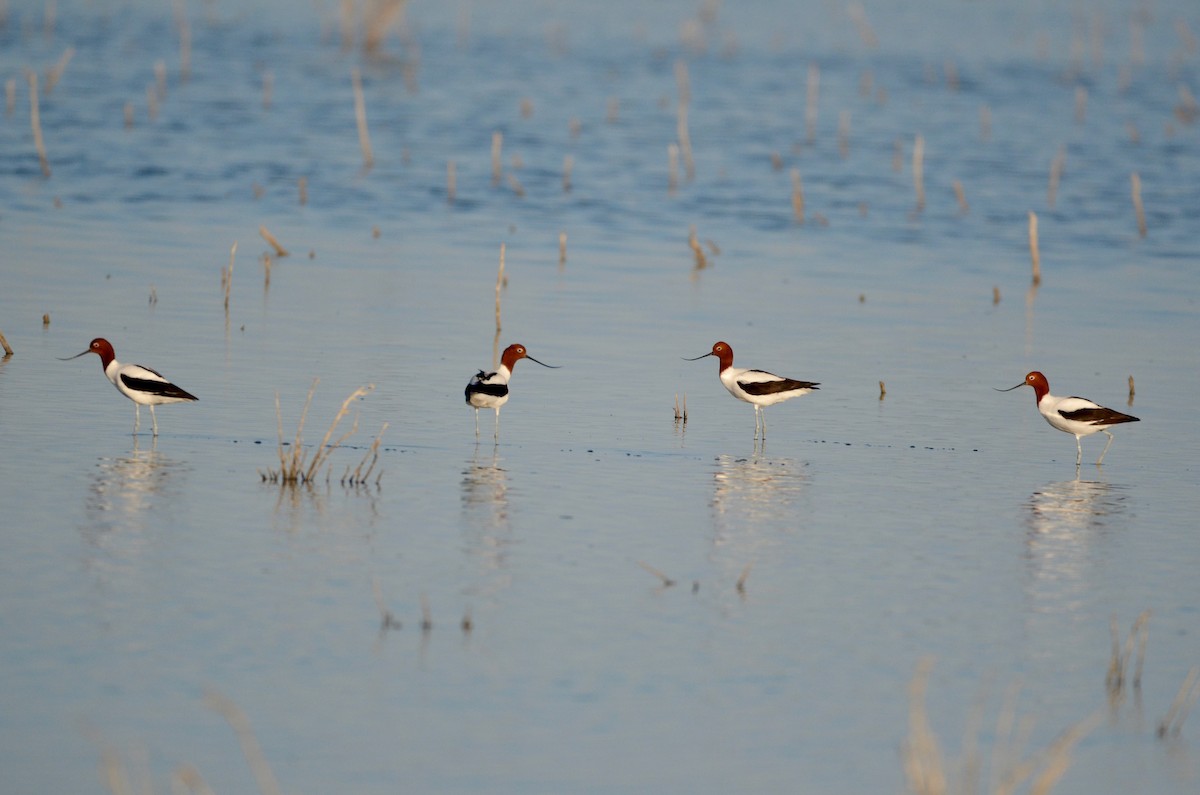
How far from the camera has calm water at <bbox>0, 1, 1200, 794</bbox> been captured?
8539 millimetres

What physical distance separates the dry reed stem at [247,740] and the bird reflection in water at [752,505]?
12.7 feet

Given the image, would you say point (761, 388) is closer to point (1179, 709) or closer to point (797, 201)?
point (1179, 709)

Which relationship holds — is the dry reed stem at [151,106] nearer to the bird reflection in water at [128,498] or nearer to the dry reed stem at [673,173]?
the dry reed stem at [673,173]

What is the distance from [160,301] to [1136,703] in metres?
14.5

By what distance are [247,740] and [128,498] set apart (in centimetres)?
466

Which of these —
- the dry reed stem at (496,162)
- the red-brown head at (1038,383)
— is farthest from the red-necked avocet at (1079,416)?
the dry reed stem at (496,162)

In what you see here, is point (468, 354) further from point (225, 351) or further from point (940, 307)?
point (940, 307)

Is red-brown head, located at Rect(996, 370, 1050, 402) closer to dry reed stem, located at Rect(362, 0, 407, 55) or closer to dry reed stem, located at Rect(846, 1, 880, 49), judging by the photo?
dry reed stem, located at Rect(362, 0, 407, 55)

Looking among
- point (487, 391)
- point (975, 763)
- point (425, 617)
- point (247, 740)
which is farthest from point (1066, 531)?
point (247, 740)

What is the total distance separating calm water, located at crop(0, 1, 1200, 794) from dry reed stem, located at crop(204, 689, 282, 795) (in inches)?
3.7

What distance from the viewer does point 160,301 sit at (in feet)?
68.0

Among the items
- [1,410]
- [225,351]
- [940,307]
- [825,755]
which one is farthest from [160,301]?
[825,755]

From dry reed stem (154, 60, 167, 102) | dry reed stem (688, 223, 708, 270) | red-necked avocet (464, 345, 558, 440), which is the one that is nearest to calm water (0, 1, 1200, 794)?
dry reed stem (688, 223, 708, 270)

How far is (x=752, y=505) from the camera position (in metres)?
13.1
